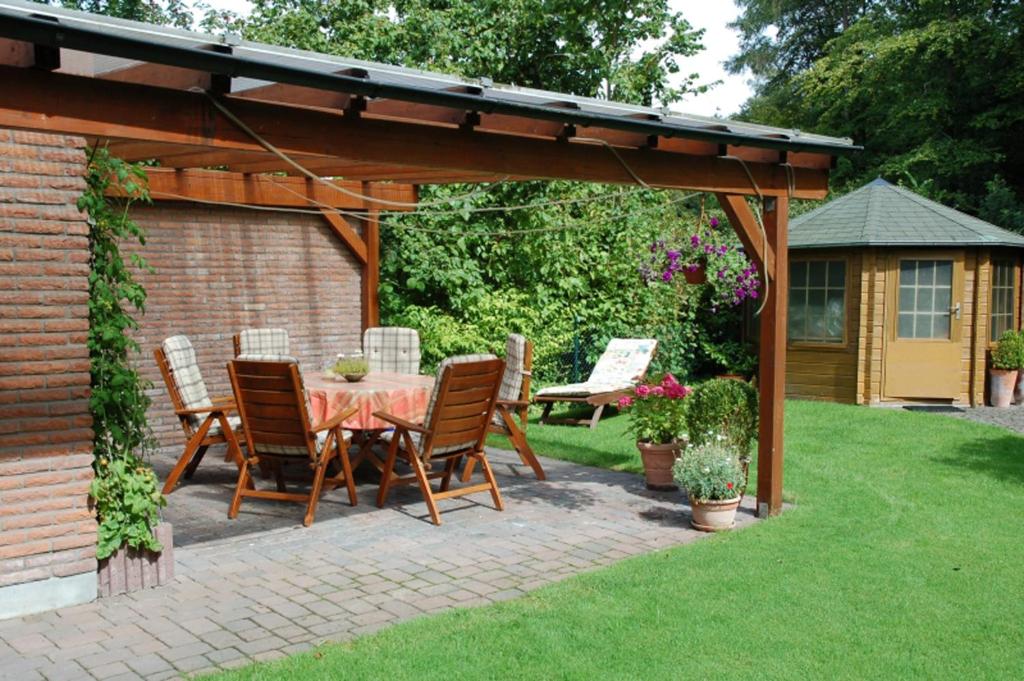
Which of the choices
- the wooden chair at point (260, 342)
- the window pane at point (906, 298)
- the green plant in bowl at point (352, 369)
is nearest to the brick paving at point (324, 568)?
the green plant in bowl at point (352, 369)

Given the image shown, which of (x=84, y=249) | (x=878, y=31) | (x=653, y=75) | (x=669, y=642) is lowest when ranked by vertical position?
(x=669, y=642)

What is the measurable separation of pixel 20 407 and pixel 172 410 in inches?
197

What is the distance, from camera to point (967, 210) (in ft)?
69.2

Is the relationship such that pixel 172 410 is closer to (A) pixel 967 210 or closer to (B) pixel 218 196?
(B) pixel 218 196

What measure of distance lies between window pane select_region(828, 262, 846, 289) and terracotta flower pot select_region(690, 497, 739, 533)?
7.84 metres

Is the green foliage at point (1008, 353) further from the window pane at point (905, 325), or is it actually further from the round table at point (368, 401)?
the round table at point (368, 401)

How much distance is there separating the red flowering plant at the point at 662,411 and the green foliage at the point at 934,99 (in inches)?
542

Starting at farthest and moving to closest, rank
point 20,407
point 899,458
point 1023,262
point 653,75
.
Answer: point 653,75
point 1023,262
point 899,458
point 20,407

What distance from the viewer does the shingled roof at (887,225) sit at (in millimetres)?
12672

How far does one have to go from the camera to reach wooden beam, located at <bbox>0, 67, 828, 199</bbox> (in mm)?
3312

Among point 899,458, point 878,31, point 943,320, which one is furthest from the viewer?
point 878,31

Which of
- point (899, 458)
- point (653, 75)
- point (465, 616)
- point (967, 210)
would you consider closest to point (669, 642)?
point (465, 616)

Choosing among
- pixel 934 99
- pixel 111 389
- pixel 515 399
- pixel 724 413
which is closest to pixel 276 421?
pixel 111 389

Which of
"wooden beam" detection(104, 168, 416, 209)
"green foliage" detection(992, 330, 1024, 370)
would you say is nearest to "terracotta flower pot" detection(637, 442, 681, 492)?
"wooden beam" detection(104, 168, 416, 209)
